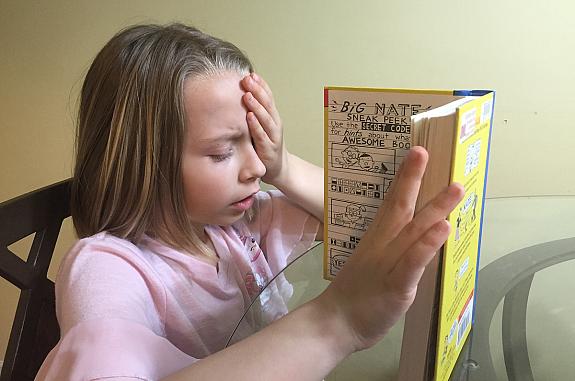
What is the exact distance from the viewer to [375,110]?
0.43 m

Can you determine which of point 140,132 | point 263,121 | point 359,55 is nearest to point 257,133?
point 263,121

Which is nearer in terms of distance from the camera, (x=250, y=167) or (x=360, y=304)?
(x=360, y=304)

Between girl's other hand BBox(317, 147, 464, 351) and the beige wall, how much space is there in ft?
2.61

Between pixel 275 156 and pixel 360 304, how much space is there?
379mm

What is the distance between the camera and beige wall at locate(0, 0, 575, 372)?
3.56 feet

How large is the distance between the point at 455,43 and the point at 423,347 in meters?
0.82

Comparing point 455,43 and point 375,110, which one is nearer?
point 375,110

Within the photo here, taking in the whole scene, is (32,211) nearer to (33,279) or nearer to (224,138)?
(33,279)

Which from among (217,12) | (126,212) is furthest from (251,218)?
(217,12)

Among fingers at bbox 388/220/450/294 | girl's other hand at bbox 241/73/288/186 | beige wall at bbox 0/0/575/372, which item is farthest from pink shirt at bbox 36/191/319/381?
beige wall at bbox 0/0/575/372

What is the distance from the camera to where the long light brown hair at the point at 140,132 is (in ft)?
2.07

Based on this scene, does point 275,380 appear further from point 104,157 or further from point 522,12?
point 522,12

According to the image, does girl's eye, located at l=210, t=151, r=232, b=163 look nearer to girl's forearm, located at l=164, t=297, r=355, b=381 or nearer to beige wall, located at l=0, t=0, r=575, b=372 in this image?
girl's forearm, located at l=164, t=297, r=355, b=381

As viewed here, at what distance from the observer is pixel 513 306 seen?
67 centimetres
